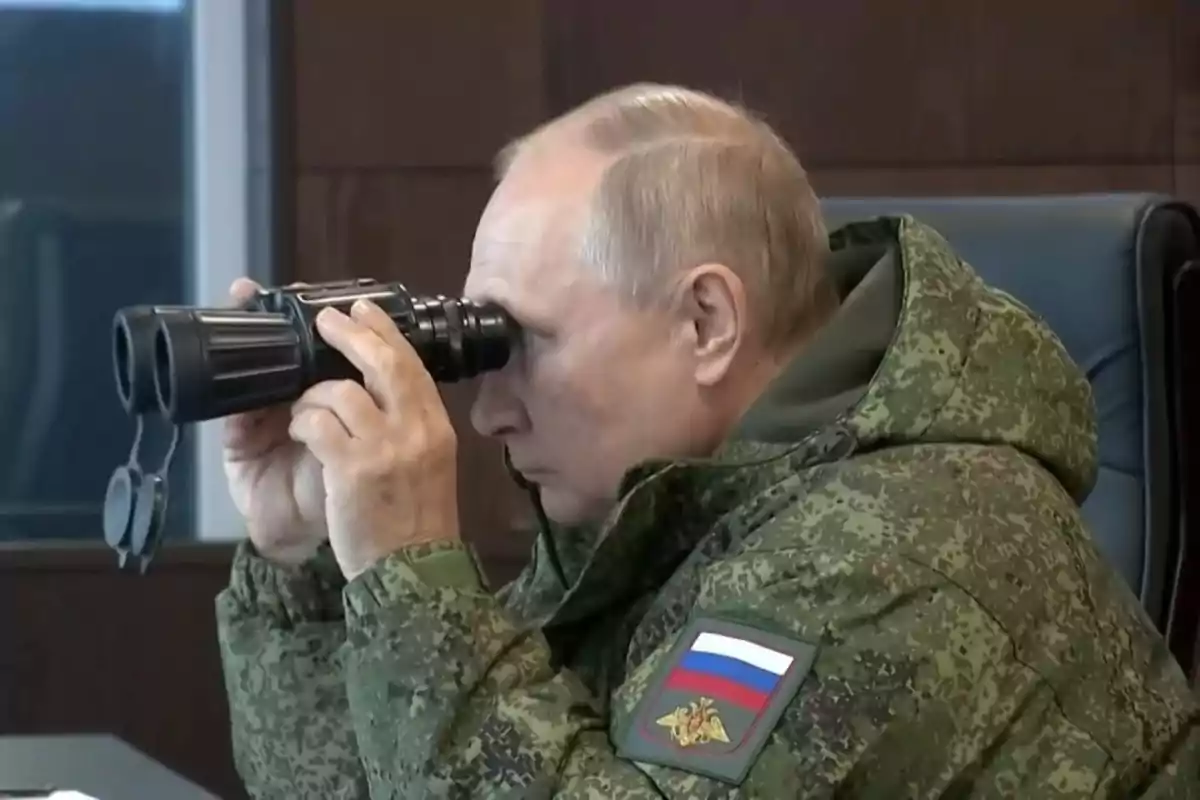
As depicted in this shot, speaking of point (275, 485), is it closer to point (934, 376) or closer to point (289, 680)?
point (289, 680)

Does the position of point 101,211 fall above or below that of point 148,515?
above

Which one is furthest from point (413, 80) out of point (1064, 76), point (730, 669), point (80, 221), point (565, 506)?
point (730, 669)

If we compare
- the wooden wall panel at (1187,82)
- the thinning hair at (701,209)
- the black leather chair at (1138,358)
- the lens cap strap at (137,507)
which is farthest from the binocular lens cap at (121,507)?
the wooden wall panel at (1187,82)

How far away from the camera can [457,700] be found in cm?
94

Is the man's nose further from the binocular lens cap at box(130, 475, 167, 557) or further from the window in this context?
the window

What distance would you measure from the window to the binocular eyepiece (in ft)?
5.41

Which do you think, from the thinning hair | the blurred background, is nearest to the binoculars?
the thinning hair

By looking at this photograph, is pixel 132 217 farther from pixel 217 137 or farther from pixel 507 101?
pixel 507 101

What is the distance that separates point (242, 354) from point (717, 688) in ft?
1.25

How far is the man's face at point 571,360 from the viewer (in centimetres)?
115

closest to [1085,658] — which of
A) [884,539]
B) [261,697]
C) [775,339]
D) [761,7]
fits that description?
[884,539]

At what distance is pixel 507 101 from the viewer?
2652 mm

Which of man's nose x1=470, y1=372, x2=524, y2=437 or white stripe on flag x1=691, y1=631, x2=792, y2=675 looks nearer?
white stripe on flag x1=691, y1=631, x2=792, y2=675

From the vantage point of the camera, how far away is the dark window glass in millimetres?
2742
